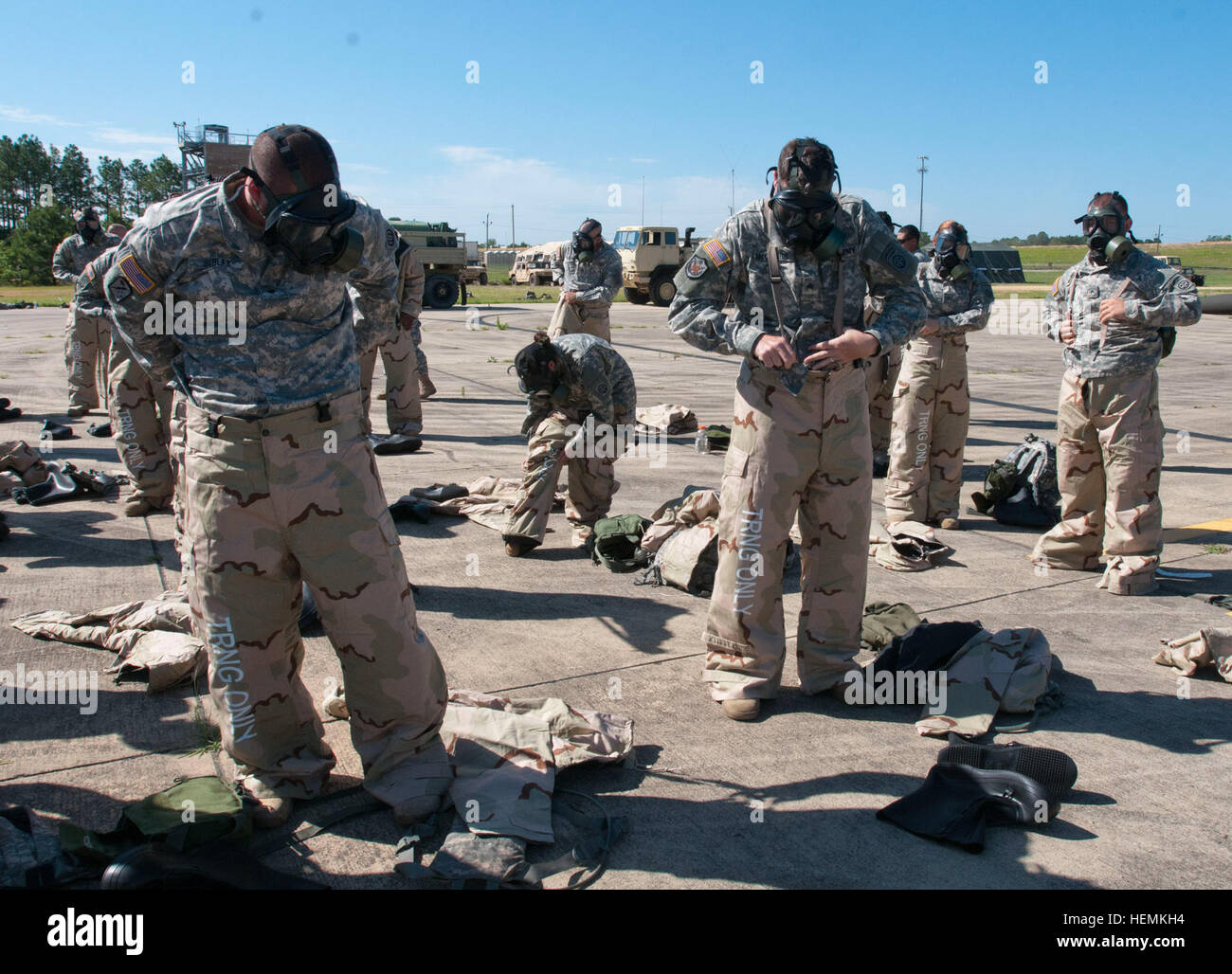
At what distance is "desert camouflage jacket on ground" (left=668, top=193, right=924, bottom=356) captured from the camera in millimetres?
4105

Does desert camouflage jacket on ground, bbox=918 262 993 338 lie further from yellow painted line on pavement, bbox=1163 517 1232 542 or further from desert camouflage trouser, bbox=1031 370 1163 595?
yellow painted line on pavement, bbox=1163 517 1232 542

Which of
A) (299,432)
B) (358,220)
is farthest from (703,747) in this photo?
(358,220)

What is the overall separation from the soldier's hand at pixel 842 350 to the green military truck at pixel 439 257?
28.0 meters

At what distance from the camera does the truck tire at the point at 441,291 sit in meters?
31.0

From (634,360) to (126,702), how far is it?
15401 millimetres

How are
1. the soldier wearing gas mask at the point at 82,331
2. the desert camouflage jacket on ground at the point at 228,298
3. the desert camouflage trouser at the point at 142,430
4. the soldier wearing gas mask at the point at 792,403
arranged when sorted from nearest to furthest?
1. the desert camouflage jacket on ground at the point at 228,298
2. the soldier wearing gas mask at the point at 792,403
3. the desert camouflage trouser at the point at 142,430
4. the soldier wearing gas mask at the point at 82,331

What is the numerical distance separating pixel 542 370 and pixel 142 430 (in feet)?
9.98

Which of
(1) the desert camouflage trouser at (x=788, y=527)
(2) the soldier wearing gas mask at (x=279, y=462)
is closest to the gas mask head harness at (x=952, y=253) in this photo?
(1) the desert camouflage trouser at (x=788, y=527)

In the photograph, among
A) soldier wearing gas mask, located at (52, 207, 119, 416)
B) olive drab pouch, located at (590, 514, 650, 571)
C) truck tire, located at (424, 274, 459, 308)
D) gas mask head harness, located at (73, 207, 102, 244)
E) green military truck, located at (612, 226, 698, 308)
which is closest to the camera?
olive drab pouch, located at (590, 514, 650, 571)

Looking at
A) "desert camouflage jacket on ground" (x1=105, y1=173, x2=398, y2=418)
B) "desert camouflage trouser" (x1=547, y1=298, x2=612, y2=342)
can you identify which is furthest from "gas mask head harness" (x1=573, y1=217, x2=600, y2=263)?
"desert camouflage jacket on ground" (x1=105, y1=173, x2=398, y2=418)

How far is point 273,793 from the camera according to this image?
3236 millimetres

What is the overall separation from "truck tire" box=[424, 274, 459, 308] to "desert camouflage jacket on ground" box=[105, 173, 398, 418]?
93.9 feet

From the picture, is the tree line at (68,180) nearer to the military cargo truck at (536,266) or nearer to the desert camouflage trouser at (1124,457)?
the military cargo truck at (536,266)

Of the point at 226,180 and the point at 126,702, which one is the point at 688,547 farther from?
the point at 226,180
